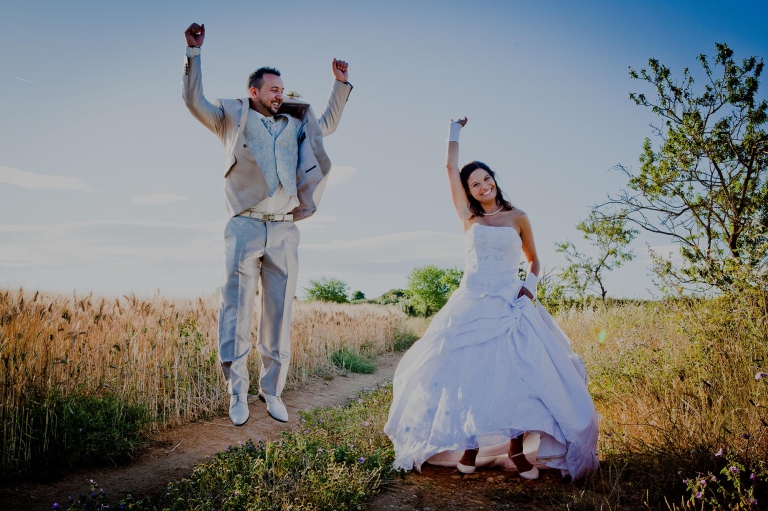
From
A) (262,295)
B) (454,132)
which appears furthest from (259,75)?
(262,295)

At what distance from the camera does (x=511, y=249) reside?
450 centimetres

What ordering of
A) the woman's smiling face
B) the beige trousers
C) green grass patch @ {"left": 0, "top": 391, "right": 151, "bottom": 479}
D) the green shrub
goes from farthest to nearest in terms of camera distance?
the woman's smiling face
the beige trousers
green grass patch @ {"left": 0, "top": 391, "right": 151, "bottom": 479}
the green shrub

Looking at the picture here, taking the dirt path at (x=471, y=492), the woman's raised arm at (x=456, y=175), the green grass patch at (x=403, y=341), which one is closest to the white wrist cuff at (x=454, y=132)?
the woman's raised arm at (x=456, y=175)

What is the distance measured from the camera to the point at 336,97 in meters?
4.87

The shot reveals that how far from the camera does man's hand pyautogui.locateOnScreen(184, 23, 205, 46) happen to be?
397cm

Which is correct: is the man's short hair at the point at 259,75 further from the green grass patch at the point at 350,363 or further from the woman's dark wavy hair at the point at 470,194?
the green grass patch at the point at 350,363

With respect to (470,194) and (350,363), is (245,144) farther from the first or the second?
(350,363)

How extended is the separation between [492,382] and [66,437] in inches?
145

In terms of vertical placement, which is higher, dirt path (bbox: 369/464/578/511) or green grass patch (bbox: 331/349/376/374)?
dirt path (bbox: 369/464/578/511)

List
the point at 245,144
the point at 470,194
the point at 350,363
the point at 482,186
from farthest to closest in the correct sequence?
the point at 350,363
the point at 470,194
the point at 482,186
the point at 245,144

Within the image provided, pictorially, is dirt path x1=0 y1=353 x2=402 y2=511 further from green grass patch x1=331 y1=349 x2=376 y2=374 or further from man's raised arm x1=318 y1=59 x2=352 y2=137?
man's raised arm x1=318 y1=59 x2=352 y2=137

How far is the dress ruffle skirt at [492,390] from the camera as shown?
3.85 m

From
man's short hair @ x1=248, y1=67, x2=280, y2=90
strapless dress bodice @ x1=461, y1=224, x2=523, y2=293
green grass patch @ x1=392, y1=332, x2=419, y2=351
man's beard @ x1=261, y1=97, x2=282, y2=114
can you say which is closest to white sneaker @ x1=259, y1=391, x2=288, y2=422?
strapless dress bodice @ x1=461, y1=224, x2=523, y2=293

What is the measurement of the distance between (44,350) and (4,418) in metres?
0.71
